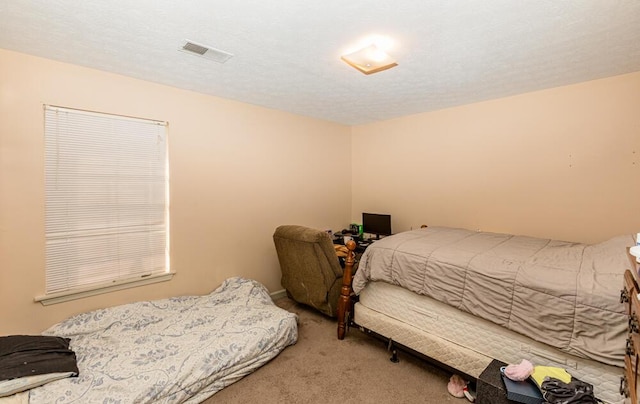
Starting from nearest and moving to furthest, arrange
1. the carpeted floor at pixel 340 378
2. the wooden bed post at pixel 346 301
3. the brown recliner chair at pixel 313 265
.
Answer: the carpeted floor at pixel 340 378, the wooden bed post at pixel 346 301, the brown recliner chair at pixel 313 265

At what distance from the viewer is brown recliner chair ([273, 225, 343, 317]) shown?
2836 millimetres

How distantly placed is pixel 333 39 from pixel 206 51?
93cm

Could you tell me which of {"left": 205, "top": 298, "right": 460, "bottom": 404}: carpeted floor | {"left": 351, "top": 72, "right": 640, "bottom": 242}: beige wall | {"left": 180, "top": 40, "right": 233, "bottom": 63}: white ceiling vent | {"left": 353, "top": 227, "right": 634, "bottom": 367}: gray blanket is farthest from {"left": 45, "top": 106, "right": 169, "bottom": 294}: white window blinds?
{"left": 351, "top": 72, "right": 640, "bottom": 242}: beige wall

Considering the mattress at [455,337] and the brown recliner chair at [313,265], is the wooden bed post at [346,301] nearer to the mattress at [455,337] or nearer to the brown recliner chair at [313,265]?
the mattress at [455,337]

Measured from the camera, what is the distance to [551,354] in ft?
5.39

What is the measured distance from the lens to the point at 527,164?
2990 mm

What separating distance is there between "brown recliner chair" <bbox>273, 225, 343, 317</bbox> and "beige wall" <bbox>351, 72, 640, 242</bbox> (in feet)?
5.39

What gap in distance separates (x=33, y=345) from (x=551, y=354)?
10.5ft

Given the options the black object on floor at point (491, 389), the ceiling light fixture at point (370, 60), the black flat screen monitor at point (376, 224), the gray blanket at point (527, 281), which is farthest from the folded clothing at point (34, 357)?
the black flat screen monitor at point (376, 224)

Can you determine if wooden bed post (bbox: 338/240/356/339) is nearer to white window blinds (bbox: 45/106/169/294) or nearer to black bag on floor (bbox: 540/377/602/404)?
black bag on floor (bbox: 540/377/602/404)

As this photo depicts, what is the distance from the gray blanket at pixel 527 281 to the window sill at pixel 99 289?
1.95 metres

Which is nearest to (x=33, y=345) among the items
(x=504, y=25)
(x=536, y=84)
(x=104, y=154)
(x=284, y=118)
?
(x=104, y=154)

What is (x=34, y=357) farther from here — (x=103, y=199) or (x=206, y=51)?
(x=206, y=51)

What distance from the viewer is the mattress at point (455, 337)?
1534 millimetres
